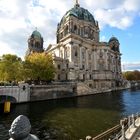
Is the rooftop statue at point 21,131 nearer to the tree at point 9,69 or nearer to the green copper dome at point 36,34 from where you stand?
the tree at point 9,69

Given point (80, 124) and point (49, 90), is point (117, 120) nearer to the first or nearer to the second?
point (80, 124)

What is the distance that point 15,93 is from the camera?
159 ft

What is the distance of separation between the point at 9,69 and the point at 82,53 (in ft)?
150

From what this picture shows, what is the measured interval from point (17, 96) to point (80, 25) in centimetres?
6225

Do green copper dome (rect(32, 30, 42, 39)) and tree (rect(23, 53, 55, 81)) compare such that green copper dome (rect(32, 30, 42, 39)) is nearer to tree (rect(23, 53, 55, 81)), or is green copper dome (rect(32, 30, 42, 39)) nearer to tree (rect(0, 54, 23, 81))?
tree (rect(23, 53, 55, 81))

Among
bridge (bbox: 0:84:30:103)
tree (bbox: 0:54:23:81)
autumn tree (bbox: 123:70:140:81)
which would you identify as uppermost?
autumn tree (bbox: 123:70:140:81)

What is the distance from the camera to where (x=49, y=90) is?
194 feet

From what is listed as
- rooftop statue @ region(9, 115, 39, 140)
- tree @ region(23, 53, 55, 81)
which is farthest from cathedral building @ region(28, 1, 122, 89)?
rooftop statue @ region(9, 115, 39, 140)

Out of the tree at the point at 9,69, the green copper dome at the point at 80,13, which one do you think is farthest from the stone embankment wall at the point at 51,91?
the green copper dome at the point at 80,13

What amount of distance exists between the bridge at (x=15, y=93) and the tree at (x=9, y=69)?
237 inches

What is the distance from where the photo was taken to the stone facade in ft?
277

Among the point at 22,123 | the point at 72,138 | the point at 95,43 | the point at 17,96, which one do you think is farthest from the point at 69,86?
the point at 22,123

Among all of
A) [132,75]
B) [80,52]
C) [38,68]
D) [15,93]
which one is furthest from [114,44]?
[15,93]

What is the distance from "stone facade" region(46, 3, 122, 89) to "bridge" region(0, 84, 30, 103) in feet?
102
